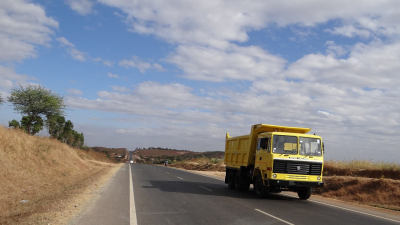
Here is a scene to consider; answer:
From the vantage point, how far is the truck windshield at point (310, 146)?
48.2 ft

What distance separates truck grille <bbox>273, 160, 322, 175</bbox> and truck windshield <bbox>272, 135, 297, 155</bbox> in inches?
19.4

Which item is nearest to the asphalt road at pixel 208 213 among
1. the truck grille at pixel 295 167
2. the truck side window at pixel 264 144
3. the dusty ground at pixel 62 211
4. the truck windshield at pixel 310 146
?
the dusty ground at pixel 62 211

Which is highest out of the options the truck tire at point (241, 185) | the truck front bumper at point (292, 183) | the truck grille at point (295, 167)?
the truck grille at point (295, 167)

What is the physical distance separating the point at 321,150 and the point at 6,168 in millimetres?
15273

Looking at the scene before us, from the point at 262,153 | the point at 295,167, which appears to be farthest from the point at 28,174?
the point at 295,167

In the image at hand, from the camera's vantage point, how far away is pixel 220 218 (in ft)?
31.7

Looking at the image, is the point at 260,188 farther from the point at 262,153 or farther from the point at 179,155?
the point at 179,155

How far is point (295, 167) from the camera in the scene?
1431 cm

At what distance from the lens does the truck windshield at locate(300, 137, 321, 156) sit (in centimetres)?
1470

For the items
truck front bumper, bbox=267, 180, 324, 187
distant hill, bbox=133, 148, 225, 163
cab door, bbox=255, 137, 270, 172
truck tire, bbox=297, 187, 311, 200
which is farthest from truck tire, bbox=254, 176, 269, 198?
distant hill, bbox=133, 148, 225, 163

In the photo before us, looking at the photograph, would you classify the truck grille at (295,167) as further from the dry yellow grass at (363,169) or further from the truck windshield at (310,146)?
the dry yellow grass at (363,169)

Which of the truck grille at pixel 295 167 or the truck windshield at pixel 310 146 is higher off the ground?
the truck windshield at pixel 310 146

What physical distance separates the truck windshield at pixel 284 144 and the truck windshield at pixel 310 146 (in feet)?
1.03

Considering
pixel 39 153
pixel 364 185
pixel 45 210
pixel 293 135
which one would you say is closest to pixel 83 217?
pixel 45 210
